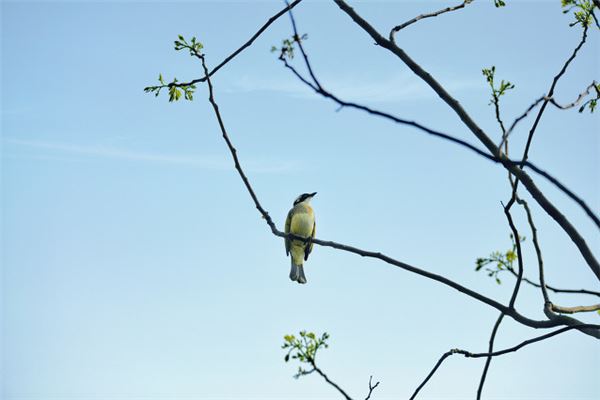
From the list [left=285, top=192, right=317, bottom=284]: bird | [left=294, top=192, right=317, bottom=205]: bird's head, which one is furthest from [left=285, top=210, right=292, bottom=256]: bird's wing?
[left=294, top=192, right=317, bottom=205]: bird's head

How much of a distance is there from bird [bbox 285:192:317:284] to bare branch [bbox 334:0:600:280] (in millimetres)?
7330

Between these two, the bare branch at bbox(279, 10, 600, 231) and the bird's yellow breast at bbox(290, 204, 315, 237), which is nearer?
the bare branch at bbox(279, 10, 600, 231)

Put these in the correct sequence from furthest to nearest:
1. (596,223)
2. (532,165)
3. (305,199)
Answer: (305,199)
(596,223)
(532,165)

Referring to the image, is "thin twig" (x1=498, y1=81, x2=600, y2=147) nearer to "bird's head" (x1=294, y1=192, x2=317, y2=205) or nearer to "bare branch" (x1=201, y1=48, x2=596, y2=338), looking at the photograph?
"bare branch" (x1=201, y1=48, x2=596, y2=338)

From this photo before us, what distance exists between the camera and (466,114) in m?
4.00

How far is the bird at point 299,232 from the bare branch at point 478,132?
7330mm

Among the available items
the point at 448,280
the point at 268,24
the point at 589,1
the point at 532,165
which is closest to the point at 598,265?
the point at 448,280

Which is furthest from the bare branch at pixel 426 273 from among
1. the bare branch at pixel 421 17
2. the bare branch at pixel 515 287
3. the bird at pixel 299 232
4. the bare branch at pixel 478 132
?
the bird at pixel 299 232

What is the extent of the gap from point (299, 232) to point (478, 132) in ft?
26.5

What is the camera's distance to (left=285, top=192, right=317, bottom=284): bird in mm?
11430

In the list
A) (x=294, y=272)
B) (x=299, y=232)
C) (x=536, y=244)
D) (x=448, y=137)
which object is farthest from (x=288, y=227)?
(x=448, y=137)

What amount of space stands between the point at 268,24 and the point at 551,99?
199 cm

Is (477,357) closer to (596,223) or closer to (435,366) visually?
(435,366)

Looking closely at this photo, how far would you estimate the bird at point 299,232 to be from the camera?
11.4 m
